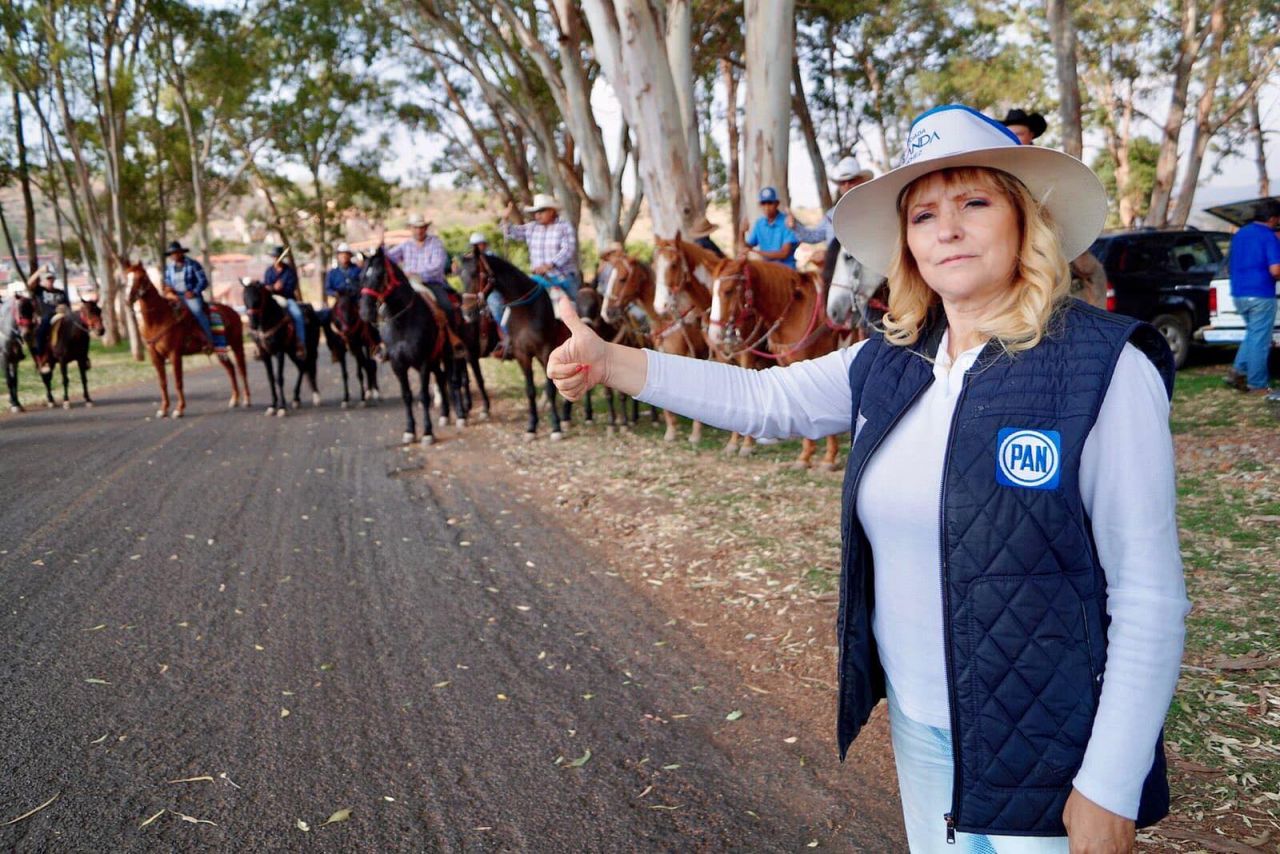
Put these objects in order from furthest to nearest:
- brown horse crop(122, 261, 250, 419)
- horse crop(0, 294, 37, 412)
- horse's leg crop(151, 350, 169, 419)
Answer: horse crop(0, 294, 37, 412)
horse's leg crop(151, 350, 169, 419)
brown horse crop(122, 261, 250, 419)

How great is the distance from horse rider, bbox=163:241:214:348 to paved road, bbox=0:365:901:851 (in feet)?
26.7

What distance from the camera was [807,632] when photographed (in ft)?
17.4

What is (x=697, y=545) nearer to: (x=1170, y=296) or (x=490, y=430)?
(x=490, y=430)

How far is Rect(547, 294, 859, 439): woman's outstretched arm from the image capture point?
2252mm

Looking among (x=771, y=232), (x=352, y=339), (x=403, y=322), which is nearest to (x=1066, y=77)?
(x=771, y=232)

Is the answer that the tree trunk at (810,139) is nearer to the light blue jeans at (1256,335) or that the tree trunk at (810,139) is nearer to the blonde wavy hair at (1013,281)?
the light blue jeans at (1256,335)

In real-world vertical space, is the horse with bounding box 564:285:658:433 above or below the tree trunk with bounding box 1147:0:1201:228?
below

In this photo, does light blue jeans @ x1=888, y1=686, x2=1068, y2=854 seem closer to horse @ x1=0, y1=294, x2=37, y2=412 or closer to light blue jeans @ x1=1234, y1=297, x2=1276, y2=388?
light blue jeans @ x1=1234, y1=297, x2=1276, y2=388

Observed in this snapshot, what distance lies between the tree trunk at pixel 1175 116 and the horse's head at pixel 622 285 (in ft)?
53.7

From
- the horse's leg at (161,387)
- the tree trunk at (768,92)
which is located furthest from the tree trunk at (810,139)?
the horse's leg at (161,387)

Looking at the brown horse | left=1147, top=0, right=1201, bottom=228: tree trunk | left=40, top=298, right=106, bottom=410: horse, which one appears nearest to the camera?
the brown horse

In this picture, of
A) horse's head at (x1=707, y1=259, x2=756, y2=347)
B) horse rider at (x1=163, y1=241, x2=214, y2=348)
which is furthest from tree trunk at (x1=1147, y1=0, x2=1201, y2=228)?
horse rider at (x1=163, y1=241, x2=214, y2=348)

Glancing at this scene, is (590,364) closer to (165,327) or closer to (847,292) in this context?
(847,292)

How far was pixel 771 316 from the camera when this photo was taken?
9953 millimetres
